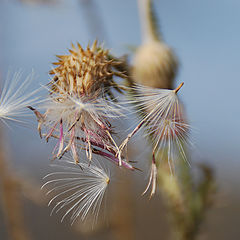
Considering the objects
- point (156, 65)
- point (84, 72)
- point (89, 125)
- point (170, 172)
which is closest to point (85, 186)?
point (89, 125)

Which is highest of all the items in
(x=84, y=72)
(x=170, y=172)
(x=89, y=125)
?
(x=84, y=72)

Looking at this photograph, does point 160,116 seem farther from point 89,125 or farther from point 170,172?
point 170,172

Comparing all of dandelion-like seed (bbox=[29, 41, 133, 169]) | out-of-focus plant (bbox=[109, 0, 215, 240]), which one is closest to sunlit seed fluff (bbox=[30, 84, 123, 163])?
dandelion-like seed (bbox=[29, 41, 133, 169])

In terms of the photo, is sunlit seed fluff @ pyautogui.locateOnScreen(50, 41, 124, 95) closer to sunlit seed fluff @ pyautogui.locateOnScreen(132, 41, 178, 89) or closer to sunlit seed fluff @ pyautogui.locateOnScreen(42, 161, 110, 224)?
sunlit seed fluff @ pyautogui.locateOnScreen(42, 161, 110, 224)

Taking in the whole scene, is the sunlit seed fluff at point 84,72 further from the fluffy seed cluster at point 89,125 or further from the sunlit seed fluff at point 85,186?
the sunlit seed fluff at point 85,186

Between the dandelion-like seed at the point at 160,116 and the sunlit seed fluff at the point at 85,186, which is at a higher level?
the dandelion-like seed at the point at 160,116

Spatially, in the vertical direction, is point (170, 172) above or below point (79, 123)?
below

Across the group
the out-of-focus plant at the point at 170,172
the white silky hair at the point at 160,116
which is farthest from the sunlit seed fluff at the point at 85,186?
the out-of-focus plant at the point at 170,172
